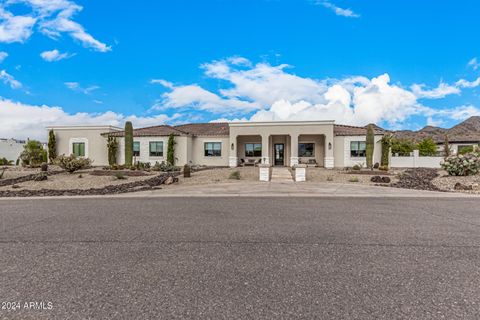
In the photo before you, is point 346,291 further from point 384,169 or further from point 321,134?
point 321,134

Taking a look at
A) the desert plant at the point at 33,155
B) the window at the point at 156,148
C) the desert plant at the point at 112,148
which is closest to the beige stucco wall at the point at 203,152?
the window at the point at 156,148

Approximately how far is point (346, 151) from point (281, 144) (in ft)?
20.8

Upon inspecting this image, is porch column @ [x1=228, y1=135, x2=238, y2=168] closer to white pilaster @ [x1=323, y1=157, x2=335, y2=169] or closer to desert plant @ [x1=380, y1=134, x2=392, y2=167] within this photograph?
white pilaster @ [x1=323, y1=157, x2=335, y2=169]

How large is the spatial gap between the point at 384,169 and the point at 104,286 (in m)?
22.6

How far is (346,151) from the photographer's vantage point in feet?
96.6

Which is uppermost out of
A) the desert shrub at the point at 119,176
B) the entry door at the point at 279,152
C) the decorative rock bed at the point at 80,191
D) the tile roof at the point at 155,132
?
the tile roof at the point at 155,132

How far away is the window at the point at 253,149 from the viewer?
31.7 m

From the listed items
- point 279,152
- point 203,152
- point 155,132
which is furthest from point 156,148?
point 279,152

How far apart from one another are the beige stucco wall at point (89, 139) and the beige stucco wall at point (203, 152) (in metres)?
9.60

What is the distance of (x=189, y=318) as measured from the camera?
3.08 metres

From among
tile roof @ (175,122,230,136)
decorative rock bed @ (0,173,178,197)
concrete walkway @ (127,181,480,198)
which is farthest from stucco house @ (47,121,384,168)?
concrete walkway @ (127,181,480,198)

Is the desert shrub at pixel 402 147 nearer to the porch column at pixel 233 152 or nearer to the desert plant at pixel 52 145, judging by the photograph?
the porch column at pixel 233 152

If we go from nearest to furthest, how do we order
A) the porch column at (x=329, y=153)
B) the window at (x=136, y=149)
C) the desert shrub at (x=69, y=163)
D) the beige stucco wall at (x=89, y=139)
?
the desert shrub at (x=69, y=163) < the porch column at (x=329, y=153) < the window at (x=136, y=149) < the beige stucco wall at (x=89, y=139)

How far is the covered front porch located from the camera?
28.8m
